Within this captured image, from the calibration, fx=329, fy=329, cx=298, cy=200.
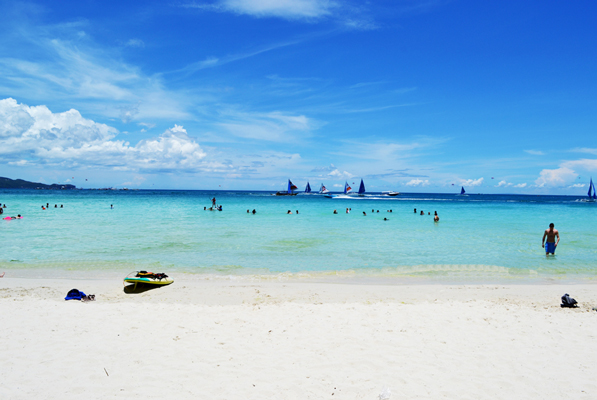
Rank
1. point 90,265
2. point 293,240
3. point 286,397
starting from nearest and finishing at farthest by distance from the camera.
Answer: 1. point 286,397
2. point 90,265
3. point 293,240

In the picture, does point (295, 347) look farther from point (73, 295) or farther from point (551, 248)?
point (551, 248)

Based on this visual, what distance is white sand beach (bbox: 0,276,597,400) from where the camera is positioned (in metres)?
5.23

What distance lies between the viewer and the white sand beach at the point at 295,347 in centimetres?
523

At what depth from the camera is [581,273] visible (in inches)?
566

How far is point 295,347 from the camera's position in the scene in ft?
21.8

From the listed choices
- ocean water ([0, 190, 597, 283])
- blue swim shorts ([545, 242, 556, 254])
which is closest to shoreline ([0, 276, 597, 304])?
ocean water ([0, 190, 597, 283])

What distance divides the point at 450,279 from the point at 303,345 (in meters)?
9.21

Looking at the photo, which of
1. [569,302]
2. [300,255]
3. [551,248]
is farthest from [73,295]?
[551,248]

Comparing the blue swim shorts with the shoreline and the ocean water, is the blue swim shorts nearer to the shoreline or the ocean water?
the ocean water

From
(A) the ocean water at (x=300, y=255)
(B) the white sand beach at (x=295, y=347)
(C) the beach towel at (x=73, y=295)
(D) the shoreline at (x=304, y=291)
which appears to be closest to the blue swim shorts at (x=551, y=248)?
(A) the ocean water at (x=300, y=255)

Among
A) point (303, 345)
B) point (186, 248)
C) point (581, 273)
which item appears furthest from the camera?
point (186, 248)

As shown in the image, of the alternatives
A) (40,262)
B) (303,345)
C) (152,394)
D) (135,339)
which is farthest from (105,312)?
(40,262)

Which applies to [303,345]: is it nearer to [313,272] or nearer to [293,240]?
[313,272]

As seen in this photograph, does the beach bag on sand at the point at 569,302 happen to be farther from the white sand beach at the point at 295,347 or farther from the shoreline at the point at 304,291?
the white sand beach at the point at 295,347
